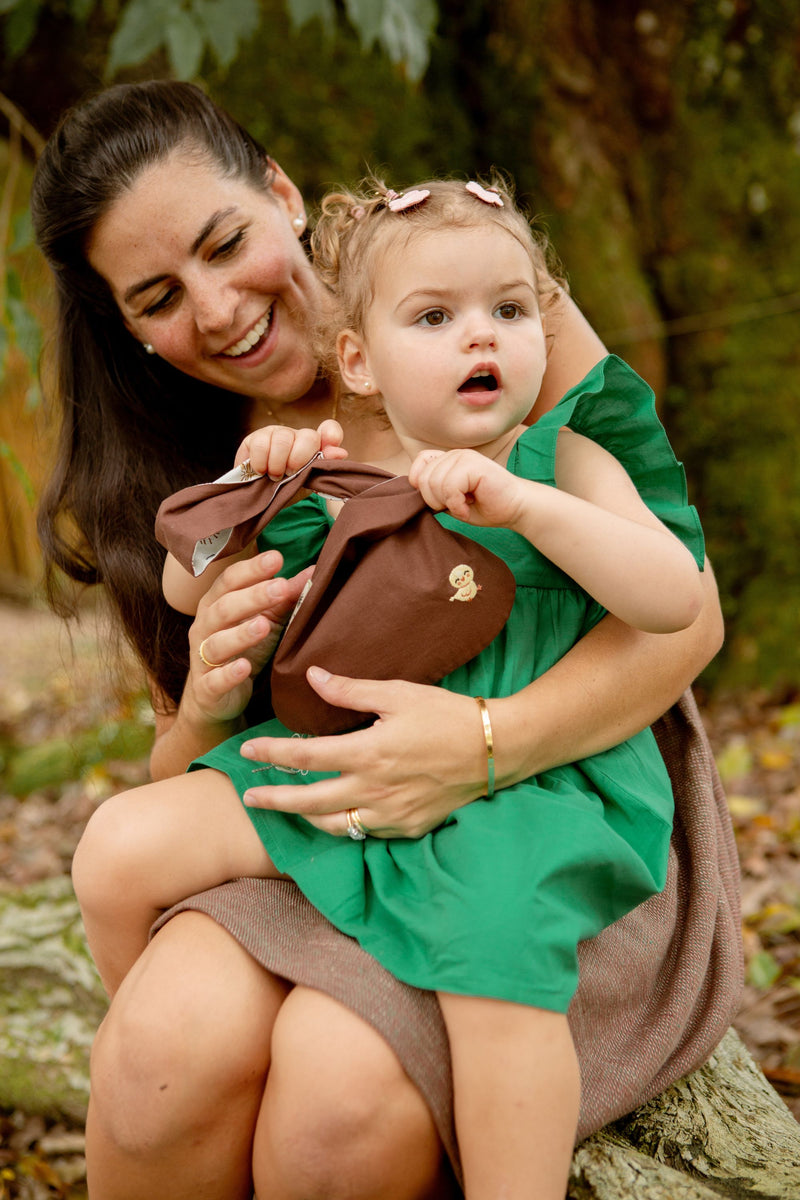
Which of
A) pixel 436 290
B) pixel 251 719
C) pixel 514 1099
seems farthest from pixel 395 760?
pixel 436 290

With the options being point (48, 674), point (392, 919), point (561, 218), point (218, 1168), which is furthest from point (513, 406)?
point (48, 674)

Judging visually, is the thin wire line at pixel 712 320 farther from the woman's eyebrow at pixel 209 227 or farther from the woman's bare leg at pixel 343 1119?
the woman's bare leg at pixel 343 1119

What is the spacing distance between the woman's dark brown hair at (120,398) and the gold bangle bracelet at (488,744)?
846 mm

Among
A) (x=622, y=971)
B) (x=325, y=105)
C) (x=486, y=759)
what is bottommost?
(x=622, y=971)

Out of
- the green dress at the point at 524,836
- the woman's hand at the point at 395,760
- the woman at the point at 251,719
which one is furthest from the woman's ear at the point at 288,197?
the woman's hand at the point at 395,760

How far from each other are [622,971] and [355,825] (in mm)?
436

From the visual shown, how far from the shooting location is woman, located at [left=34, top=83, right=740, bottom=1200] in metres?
1.31

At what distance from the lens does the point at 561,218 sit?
12.1ft

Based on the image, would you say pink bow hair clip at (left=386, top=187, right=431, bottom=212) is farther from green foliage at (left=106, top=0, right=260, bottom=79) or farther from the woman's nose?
green foliage at (left=106, top=0, right=260, bottom=79)

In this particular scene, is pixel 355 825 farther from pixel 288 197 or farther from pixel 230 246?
pixel 288 197

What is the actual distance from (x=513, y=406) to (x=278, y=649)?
483 millimetres

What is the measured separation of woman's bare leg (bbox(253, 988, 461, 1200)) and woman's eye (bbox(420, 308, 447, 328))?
939 mm

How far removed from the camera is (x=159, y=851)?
1.52 meters

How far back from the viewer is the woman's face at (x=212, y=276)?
188 centimetres
